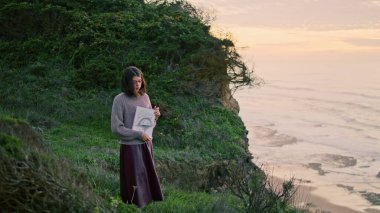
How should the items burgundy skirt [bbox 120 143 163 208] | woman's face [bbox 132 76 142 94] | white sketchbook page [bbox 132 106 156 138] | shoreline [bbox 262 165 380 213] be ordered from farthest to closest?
shoreline [bbox 262 165 380 213]
burgundy skirt [bbox 120 143 163 208]
white sketchbook page [bbox 132 106 156 138]
woman's face [bbox 132 76 142 94]

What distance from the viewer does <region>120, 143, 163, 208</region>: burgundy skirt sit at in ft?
23.1

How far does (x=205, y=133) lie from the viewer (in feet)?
44.7

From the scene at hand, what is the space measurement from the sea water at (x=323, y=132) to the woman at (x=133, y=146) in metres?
5.48

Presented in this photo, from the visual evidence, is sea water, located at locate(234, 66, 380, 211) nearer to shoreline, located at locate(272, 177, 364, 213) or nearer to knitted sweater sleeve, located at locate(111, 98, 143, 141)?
shoreline, located at locate(272, 177, 364, 213)

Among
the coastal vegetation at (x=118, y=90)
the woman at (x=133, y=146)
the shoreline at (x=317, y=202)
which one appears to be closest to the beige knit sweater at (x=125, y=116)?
the woman at (x=133, y=146)

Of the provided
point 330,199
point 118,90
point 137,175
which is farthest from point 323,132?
point 137,175

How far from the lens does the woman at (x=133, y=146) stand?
6805mm

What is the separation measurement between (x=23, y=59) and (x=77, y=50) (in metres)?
1.94

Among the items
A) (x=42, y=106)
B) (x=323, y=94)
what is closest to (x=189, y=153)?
(x=42, y=106)

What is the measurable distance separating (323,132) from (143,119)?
94.4 ft

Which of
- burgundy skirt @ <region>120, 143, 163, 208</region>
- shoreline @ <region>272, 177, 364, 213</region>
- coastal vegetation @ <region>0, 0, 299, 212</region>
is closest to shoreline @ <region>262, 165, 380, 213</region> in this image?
shoreline @ <region>272, 177, 364, 213</region>

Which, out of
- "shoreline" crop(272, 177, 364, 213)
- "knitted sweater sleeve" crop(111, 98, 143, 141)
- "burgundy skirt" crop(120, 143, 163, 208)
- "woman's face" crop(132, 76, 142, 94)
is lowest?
"shoreline" crop(272, 177, 364, 213)

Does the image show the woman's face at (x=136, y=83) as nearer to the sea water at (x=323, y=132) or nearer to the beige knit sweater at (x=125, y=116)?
the beige knit sweater at (x=125, y=116)

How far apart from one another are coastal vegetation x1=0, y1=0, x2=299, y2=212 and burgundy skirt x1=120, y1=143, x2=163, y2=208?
0.24 m
